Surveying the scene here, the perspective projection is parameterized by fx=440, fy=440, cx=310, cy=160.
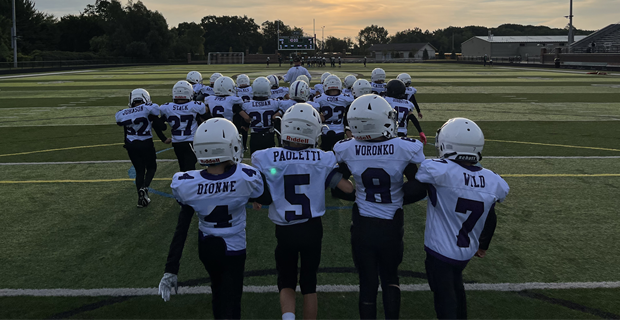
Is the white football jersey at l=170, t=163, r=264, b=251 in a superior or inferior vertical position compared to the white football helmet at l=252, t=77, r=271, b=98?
inferior

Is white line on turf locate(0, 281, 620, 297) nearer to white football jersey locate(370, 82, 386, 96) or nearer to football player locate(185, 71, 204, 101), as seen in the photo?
white football jersey locate(370, 82, 386, 96)

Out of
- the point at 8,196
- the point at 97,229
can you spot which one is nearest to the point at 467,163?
the point at 97,229

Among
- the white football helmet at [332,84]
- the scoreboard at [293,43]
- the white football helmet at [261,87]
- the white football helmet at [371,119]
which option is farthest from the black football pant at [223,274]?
the scoreboard at [293,43]

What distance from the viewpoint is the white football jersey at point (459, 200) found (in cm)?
324

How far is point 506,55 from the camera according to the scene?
3735 inches

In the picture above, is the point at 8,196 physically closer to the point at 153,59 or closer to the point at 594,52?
the point at 594,52

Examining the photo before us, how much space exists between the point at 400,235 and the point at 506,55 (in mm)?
102923

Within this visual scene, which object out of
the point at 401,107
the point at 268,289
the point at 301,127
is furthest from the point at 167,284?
the point at 401,107

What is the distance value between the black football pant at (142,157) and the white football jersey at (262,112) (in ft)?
5.77

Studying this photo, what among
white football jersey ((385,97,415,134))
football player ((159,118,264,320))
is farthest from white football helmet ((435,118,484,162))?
white football jersey ((385,97,415,134))

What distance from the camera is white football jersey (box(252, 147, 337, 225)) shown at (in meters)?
3.48

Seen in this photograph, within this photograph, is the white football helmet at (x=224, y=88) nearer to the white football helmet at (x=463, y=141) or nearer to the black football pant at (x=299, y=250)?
the black football pant at (x=299, y=250)

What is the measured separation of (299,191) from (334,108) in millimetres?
4497

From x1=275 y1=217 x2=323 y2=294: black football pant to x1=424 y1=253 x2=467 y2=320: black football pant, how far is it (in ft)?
2.99
